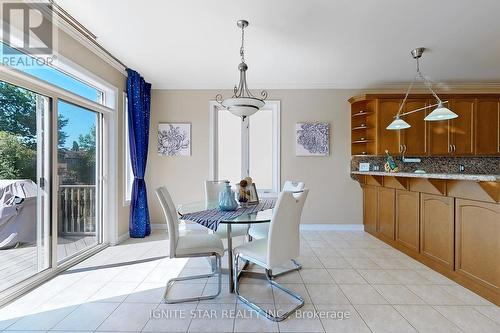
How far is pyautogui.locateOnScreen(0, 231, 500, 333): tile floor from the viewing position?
1768mm

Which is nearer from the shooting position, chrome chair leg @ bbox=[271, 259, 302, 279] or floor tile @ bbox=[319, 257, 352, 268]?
chrome chair leg @ bbox=[271, 259, 302, 279]

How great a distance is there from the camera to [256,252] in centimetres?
199

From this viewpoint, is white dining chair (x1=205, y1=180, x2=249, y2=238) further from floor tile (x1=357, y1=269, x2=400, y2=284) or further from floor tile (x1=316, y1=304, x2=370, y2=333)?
floor tile (x1=357, y1=269, x2=400, y2=284)

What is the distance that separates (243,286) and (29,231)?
215 centimetres

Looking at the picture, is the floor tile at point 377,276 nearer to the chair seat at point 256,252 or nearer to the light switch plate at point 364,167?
the chair seat at point 256,252

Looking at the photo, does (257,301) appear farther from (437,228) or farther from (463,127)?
(463,127)

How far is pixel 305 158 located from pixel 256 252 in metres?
2.63

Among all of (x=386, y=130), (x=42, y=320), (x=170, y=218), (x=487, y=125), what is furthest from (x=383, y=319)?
(x=487, y=125)

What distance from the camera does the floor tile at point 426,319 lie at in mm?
1733

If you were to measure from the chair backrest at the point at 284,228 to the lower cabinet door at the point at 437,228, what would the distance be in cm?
168

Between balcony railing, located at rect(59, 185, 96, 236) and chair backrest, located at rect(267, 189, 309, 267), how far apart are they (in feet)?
7.94

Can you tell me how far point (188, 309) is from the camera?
6.45ft

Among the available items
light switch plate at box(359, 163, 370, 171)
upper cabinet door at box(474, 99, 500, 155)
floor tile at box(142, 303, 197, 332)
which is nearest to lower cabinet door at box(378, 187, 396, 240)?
light switch plate at box(359, 163, 370, 171)

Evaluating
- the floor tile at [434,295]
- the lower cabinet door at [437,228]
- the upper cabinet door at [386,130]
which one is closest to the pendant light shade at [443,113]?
the lower cabinet door at [437,228]
